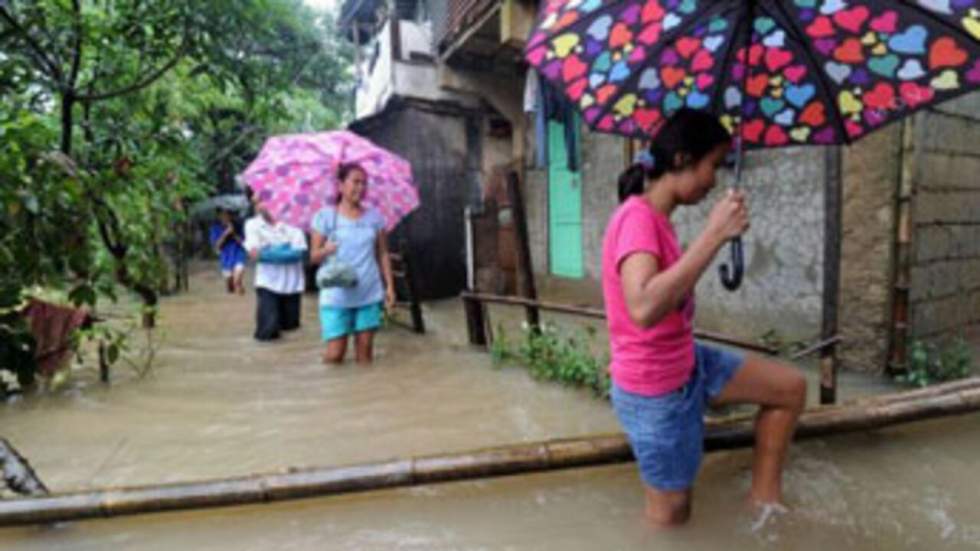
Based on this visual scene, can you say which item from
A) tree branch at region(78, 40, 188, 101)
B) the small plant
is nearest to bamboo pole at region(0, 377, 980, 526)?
the small plant

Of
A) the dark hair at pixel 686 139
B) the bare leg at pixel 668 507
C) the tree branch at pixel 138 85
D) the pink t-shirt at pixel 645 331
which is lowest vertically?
the bare leg at pixel 668 507

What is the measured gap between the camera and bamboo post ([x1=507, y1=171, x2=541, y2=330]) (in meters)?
4.34

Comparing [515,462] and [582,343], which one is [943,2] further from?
[582,343]

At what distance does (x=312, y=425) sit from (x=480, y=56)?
Result: 6.76m

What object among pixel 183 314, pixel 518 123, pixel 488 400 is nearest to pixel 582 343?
pixel 488 400

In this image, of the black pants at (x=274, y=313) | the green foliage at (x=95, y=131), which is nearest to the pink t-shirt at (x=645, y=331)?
the green foliage at (x=95, y=131)

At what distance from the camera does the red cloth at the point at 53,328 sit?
4.33 meters

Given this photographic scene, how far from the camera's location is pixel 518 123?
30.8ft

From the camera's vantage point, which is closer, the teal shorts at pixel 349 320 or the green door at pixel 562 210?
the teal shorts at pixel 349 320

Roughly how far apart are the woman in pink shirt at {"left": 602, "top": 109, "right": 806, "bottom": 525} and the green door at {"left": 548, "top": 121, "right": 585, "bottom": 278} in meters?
5.91

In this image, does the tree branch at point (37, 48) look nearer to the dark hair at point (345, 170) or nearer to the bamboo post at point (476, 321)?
the dark hair at point (345, 170)

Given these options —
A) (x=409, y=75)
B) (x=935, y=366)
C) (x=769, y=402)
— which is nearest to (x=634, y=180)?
(x=769, y=402)

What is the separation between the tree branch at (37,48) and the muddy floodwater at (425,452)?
7.38 feet

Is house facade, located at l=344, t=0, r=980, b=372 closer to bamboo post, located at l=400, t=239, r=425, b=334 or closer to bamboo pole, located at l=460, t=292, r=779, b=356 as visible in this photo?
bamboo pole, located at l=460, t=292, r=779, b=356
